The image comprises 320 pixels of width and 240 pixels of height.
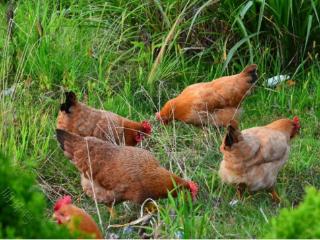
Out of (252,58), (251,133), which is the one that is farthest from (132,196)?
(252,58)

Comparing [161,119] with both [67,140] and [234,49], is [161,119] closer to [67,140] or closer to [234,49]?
[234,49]

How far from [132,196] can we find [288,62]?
9.15 ft

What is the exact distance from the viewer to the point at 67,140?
4.71 metres

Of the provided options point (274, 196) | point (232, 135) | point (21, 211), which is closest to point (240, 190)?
point (274, 196)

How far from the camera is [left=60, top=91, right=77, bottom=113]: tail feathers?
5.32 meters

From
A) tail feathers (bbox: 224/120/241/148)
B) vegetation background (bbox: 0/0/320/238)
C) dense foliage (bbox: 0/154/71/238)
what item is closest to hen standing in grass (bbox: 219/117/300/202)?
tail feathers (bbox: 224/120/241/148)

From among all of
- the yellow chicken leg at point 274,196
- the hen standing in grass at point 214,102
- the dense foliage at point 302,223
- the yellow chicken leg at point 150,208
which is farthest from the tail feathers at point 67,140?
the dense foliage at point 302,223

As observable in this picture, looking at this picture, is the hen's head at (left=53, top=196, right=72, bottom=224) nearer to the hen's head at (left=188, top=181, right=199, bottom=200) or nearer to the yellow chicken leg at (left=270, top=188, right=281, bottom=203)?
the hen's head at (left=188, top=181, right=199, bottom=200)

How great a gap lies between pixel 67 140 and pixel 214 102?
5.53ft

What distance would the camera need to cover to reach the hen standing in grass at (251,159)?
4.85 metres

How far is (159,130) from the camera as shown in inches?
236

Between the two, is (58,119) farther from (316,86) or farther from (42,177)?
(316,86)

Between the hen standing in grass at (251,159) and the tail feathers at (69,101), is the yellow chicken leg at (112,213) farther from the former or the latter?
the tail feathers at (69,101)

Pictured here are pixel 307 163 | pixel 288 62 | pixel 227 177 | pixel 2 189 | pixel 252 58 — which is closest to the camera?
pixel 2 189
